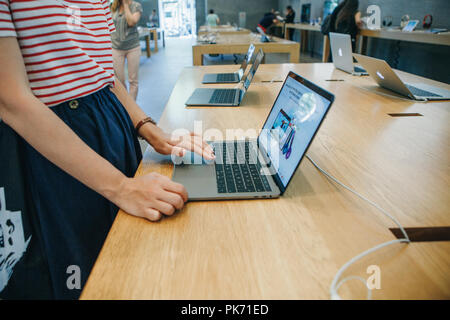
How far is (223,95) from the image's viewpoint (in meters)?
1.48

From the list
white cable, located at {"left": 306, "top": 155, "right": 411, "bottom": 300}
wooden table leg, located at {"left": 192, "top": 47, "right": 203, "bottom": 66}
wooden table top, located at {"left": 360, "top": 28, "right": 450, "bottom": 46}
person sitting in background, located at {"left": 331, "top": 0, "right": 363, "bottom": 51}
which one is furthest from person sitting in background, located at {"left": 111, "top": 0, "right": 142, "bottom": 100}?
wooden table top, located at {"left": 360, "top": 28, "right": 450, "bottom": 46}

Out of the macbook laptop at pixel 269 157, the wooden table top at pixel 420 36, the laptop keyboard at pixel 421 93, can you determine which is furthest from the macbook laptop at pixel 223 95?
the wooden table top at pixel 420 36

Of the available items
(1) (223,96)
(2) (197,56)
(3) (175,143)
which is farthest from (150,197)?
(2) (197,56)

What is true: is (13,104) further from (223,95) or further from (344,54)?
(344,54)

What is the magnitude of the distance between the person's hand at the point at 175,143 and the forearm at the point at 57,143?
0.23 m

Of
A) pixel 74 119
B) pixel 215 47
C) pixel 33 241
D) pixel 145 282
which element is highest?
pixel 215 47

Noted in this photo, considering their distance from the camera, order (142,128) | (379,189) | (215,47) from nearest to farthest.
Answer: (379,189) → (142,128) → (215,47)

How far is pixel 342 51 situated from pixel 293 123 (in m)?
1.59

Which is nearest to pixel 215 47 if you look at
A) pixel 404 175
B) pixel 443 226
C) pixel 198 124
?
pixel 198 124

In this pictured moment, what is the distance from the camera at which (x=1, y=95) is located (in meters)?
0.55

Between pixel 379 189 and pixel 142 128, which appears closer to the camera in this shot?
pixel 379 189

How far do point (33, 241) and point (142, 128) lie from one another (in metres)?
0.41

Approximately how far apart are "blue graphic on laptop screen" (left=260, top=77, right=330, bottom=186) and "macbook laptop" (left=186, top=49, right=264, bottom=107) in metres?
0.53
